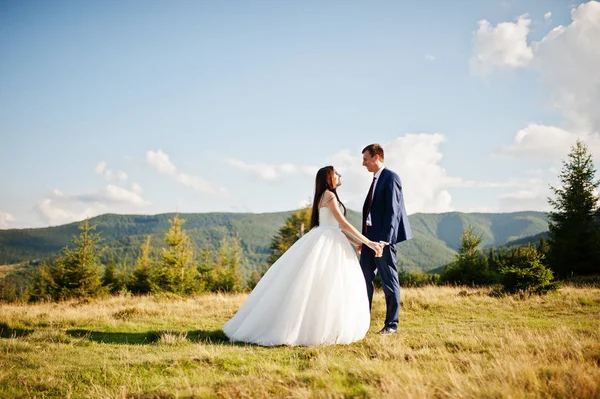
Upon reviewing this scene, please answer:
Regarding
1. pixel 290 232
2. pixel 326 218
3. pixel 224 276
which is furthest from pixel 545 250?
pixel 326 218

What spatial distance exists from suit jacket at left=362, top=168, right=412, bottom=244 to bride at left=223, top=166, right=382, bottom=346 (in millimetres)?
371

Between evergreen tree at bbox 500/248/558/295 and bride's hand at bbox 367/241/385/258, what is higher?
bride's hand at bbox 367/241/385/258

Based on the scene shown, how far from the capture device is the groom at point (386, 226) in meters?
6.64

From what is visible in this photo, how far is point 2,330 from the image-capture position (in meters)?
7.63

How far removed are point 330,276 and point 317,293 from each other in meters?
0.37

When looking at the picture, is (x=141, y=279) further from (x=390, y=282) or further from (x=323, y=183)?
(x=390, y=282)

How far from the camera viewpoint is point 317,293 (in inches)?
236

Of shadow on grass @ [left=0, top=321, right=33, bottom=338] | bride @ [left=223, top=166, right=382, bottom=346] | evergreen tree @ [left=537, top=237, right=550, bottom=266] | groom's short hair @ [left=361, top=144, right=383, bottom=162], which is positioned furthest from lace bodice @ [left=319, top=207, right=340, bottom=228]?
evergreen tree @ [left=537, top=237, right=550, bottom=266]

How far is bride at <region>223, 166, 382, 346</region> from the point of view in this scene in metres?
5.77

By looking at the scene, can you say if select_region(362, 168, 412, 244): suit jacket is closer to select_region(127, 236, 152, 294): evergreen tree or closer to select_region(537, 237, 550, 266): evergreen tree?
select_region(537, 237, 550, 266): evergreen tree

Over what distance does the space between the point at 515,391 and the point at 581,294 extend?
36.4 feet

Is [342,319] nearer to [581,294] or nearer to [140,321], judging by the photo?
[140,321]

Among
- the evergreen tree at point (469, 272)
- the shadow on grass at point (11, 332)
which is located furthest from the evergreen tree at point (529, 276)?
the shadow on grass at point (11, 332)

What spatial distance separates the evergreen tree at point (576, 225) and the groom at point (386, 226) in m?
22.6
